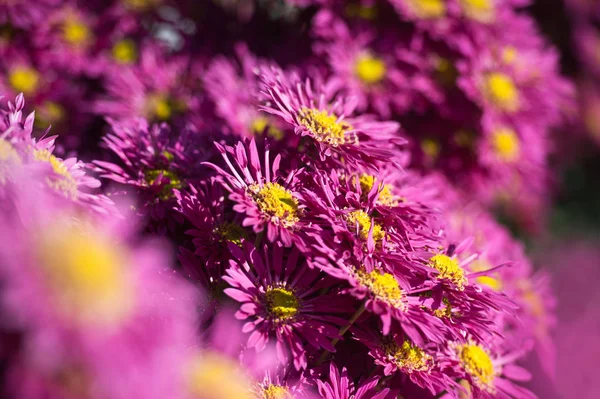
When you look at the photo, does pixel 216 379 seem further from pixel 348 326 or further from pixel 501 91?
pixel 501 91

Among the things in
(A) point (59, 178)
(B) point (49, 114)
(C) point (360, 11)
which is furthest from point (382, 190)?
(B) point (49, 114)

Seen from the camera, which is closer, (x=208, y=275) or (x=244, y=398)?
(x=244, y=398)

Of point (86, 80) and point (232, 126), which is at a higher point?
point (232, 126)

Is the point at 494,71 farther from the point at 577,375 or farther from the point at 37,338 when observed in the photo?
the point at 37,338

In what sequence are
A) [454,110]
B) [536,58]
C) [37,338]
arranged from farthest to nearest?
[536,58] → [454,110] → [37,338]

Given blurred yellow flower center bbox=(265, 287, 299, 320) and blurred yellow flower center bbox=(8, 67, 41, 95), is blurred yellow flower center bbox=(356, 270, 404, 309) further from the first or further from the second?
blurred yellow flower center bbox=(8, 67, 41, 95)

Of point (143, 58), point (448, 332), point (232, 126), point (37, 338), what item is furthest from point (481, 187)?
point (37, 338)
